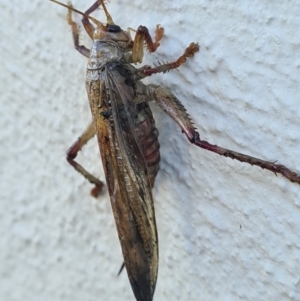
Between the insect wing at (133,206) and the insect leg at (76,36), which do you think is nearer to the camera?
the insect wing at (133,206)

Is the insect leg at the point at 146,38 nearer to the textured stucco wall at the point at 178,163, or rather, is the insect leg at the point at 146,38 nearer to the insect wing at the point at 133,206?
the textured stucco wall at the point at 178,163

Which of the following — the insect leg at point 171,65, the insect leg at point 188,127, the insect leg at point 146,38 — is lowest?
the insect leg at point 188,127

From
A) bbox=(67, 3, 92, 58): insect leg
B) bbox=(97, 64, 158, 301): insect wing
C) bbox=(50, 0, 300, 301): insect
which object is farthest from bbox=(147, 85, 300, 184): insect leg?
bbox=(67, 3, 92, 58): insect leg

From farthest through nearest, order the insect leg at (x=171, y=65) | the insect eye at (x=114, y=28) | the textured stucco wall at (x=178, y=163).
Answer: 1. the insect eye at (x=114, y=28)
2. the insect leg at (x=171, y=65)
3. the textured stucco wall at (x=178, y=163)

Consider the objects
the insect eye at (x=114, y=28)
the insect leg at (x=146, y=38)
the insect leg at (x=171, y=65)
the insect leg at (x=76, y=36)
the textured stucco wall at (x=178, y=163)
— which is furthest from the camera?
the insect leg at (x=76, y=36)

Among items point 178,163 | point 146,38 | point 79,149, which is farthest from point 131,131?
point 79,149

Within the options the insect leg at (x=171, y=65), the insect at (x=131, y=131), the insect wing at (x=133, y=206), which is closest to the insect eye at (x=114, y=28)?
the insect at (x=131, y=131)

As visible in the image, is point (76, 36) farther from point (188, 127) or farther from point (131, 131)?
point (188, 127)
